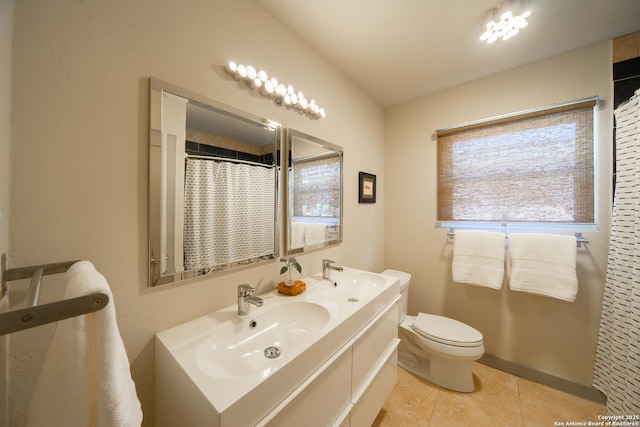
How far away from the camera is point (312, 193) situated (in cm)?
152

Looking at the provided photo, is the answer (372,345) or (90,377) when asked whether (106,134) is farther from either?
(372,345)

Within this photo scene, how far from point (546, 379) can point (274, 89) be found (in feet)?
8.89

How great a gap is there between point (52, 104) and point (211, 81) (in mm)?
534

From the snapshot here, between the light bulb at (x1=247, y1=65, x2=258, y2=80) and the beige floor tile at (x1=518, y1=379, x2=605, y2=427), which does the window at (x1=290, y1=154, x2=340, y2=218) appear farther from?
the beige floor tile at (x1=518, y1=379, x2=605, y2=427)

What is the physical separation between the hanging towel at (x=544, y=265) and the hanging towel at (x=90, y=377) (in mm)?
2151

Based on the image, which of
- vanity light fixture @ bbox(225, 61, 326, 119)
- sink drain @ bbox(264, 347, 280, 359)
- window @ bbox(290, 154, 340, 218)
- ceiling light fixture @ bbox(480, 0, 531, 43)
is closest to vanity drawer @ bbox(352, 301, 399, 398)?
sink drain @ bbox(264, 347, 280, 359)

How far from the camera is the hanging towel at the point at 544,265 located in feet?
4.73

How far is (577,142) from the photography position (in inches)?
59.6

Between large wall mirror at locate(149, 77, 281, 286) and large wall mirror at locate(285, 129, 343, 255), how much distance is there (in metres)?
0.11

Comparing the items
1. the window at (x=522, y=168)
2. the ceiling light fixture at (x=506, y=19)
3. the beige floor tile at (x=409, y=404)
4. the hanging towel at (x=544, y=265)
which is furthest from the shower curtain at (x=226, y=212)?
the hanging towel at (x=544, y=265)

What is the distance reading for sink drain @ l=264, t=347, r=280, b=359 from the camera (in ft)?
2.94

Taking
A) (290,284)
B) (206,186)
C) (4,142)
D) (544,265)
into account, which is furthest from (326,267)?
→ (544,265)

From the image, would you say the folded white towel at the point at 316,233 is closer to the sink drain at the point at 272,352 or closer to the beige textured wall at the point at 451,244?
the sink drain at the point at 272,352

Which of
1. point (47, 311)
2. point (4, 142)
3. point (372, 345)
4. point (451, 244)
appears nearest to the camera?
point (47, 311)
